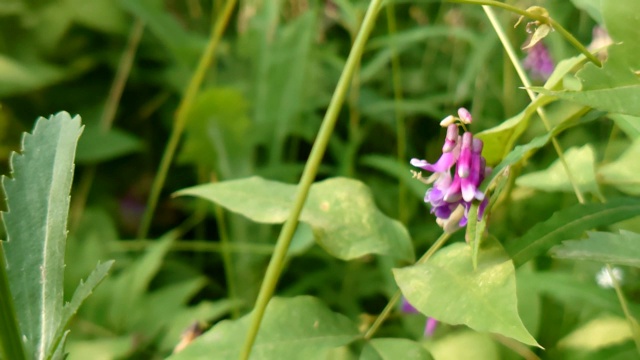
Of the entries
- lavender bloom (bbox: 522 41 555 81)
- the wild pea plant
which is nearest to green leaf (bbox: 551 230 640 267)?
the wild pea plant

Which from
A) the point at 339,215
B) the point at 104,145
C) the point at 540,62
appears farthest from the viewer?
the point at 104,145

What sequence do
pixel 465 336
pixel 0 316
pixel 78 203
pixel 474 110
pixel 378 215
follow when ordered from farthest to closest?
pixel 78 203
pixel 474 110
pixel 465 336
pixel 378 215
pixel 0 316

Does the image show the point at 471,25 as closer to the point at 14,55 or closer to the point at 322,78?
the point at 322,78

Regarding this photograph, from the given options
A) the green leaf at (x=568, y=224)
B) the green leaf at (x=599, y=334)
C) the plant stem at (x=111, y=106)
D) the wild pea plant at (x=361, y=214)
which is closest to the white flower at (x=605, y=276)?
the wild pea plant at (x=361, y=214)

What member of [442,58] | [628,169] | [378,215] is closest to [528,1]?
[442,58]

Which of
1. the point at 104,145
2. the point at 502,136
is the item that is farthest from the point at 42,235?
the point at 104,145

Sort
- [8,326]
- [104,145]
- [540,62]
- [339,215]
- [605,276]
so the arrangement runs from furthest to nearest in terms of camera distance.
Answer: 1. [104,145]
2. [540,62]
3. [605,276]
4. [339,215]
5. [8,326]

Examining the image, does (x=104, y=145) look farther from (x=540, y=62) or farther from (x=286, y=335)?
(x=286, y=335)
